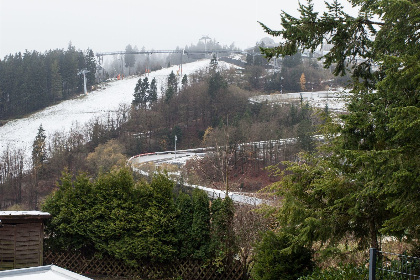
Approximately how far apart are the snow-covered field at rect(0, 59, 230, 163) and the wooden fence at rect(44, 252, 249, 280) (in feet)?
136

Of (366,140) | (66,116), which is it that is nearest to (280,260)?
(366,140)

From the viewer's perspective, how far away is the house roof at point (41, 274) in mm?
6602

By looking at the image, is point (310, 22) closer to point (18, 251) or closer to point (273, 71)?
point (18, 251)

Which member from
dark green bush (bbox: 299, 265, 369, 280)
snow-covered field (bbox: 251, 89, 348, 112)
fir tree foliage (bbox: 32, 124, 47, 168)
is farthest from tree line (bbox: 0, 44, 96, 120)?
dark green bush (bbox: 299, 265, 369, 280)

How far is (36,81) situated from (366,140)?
6840 centimetres

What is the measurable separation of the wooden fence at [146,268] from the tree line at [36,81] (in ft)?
196

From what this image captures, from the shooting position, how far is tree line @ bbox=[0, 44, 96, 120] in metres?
67.3

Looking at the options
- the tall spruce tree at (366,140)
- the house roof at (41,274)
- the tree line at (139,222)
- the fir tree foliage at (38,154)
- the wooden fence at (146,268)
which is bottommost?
the fir tree foliage at (38,154)

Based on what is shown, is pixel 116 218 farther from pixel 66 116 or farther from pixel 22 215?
pixel 66 116

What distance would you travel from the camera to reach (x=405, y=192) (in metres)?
6.20

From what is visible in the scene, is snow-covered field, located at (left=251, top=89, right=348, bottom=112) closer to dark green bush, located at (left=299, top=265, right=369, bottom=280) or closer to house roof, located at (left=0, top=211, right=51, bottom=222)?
Answer: house roof, located at (left=0, top=211, right=51, bottom=222)

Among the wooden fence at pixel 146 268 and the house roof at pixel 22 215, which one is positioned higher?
the house roof at pixel 22 215

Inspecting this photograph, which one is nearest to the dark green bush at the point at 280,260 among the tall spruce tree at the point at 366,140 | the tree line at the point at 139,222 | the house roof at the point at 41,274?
the tall spruce tree at the point at 366,140

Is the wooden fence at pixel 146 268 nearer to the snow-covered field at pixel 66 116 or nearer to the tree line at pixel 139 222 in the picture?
the tree line at pixel 139 222
